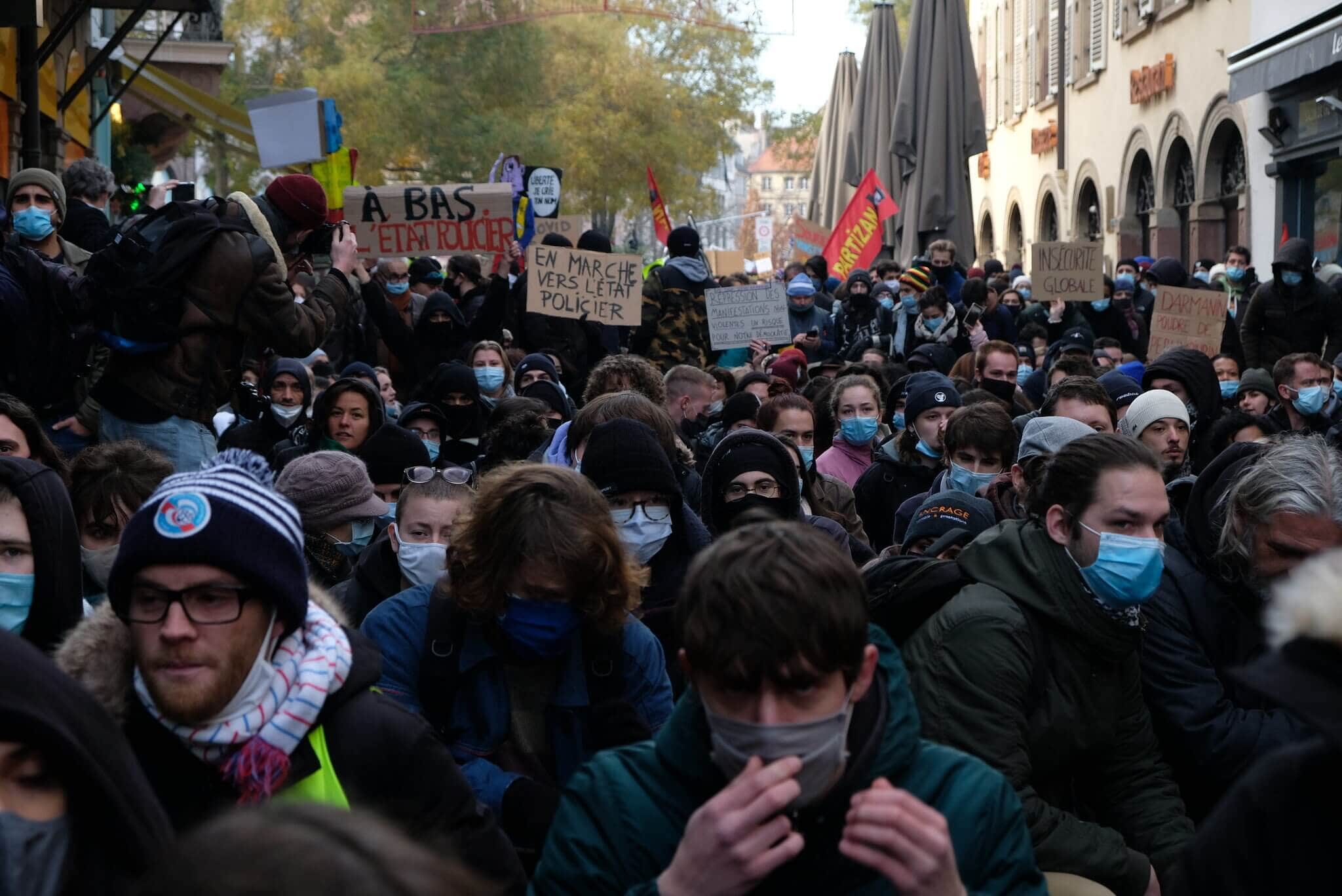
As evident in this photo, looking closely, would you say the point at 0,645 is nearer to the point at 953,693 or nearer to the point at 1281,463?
the point at 953,693

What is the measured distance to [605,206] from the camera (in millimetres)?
41250

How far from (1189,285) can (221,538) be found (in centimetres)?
1620

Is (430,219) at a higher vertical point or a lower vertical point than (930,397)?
higher

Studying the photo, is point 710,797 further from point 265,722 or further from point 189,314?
point 189,314

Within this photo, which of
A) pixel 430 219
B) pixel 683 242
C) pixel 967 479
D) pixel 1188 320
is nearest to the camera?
pixel 967 479

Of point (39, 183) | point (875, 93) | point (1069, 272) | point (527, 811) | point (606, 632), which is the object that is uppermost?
point (875, 93)

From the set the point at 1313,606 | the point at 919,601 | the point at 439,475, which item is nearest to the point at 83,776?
the point at 1313,606

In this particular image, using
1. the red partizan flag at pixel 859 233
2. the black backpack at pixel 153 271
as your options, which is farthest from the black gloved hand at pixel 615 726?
the red partizan flag at pixel 859 233

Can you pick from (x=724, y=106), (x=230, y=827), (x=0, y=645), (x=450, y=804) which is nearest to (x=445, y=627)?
(x=450, y=804)

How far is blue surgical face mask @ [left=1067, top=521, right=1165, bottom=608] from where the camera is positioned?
156 inches

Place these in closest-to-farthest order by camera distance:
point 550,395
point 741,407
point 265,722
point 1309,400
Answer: point 265,722, point 741,407, point 550,395, point 1309,400

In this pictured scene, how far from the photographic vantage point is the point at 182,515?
284cm

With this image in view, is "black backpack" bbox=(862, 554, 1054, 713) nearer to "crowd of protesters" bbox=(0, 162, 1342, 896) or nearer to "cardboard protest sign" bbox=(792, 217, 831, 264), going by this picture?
"crowd of protesters" bbox=(0, 162, 1342, 896)

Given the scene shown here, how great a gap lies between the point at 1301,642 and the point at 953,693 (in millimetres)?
1852
